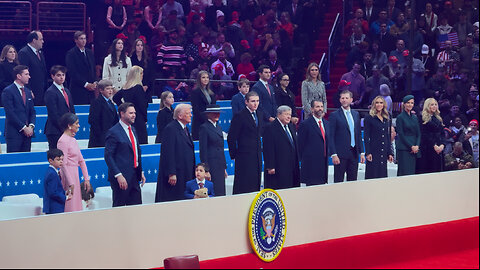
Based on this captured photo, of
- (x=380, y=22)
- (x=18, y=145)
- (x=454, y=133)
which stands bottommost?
(x=454, y=133)

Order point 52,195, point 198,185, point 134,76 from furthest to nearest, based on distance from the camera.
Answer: point 134,76
point 198,185
point 52,195

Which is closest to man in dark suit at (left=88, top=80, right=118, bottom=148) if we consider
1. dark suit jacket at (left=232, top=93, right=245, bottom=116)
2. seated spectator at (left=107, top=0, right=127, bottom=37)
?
dark suit jacket at (left=232, top=93, right=245, bottom=116)

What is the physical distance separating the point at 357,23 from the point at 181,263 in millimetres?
9448

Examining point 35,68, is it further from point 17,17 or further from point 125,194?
point 17,17

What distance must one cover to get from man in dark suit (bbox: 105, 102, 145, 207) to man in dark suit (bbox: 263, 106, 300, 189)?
151 cm

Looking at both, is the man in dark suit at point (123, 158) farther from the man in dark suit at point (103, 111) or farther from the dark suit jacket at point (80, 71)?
the dark suit jacket at point (80, 71)

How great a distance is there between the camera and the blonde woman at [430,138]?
424 inches

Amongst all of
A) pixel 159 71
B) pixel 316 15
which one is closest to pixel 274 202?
pixel 159 71

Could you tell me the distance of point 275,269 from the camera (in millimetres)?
7562

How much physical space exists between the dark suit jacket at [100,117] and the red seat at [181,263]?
125 inches

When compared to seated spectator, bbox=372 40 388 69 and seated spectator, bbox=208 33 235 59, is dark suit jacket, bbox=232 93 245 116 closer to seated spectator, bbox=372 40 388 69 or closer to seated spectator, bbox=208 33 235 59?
seated spectator, bbox=208 33 235 59

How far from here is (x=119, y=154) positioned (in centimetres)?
796

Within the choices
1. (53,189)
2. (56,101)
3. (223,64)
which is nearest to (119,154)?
(53,189)

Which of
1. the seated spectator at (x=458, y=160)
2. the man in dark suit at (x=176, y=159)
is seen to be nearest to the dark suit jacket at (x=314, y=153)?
the man in dark suit at (x=176, y=159)
